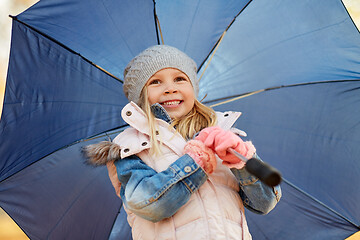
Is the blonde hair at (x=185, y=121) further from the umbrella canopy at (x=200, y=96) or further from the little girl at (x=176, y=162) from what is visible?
the umbrella canopy at (x=200, y=96)

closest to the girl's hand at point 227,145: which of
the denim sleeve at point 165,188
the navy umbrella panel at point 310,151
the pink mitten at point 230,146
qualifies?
the pink mitten at point 230,146

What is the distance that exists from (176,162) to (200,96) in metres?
0.72

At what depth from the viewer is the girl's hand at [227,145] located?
1.37 metres

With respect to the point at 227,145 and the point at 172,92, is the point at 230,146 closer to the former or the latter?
the point at 227,145

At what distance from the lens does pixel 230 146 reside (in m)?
1.37

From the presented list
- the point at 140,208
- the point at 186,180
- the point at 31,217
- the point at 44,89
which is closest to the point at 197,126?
the point at 186,180

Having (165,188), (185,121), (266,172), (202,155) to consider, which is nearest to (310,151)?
(185,121)

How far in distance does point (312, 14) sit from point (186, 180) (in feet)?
4.41

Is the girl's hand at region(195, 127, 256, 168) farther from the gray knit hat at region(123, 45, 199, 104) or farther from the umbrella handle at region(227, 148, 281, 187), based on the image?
the gray knit hat at region(123, 45, 199, 104)

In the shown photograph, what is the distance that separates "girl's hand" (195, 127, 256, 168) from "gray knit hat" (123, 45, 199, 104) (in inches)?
20.4

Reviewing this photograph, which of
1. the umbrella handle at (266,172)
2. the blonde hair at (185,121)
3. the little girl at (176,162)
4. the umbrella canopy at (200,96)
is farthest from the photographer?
the umbrella canopy at (200,96)

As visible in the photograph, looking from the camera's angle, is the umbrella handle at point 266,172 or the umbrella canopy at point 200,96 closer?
the umbrella handle at point 266,172

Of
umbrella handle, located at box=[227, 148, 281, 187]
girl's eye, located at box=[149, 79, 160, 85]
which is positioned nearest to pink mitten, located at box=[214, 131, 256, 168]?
umbrella handle, located at box=[227, 148, 281, 187]

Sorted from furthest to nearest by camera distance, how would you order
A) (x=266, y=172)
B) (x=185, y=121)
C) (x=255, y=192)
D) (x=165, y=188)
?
1. (x=185, y=121)
2. (x=255, y=192)
3. (x=165, y=188)
4. (x=266, y=172)
